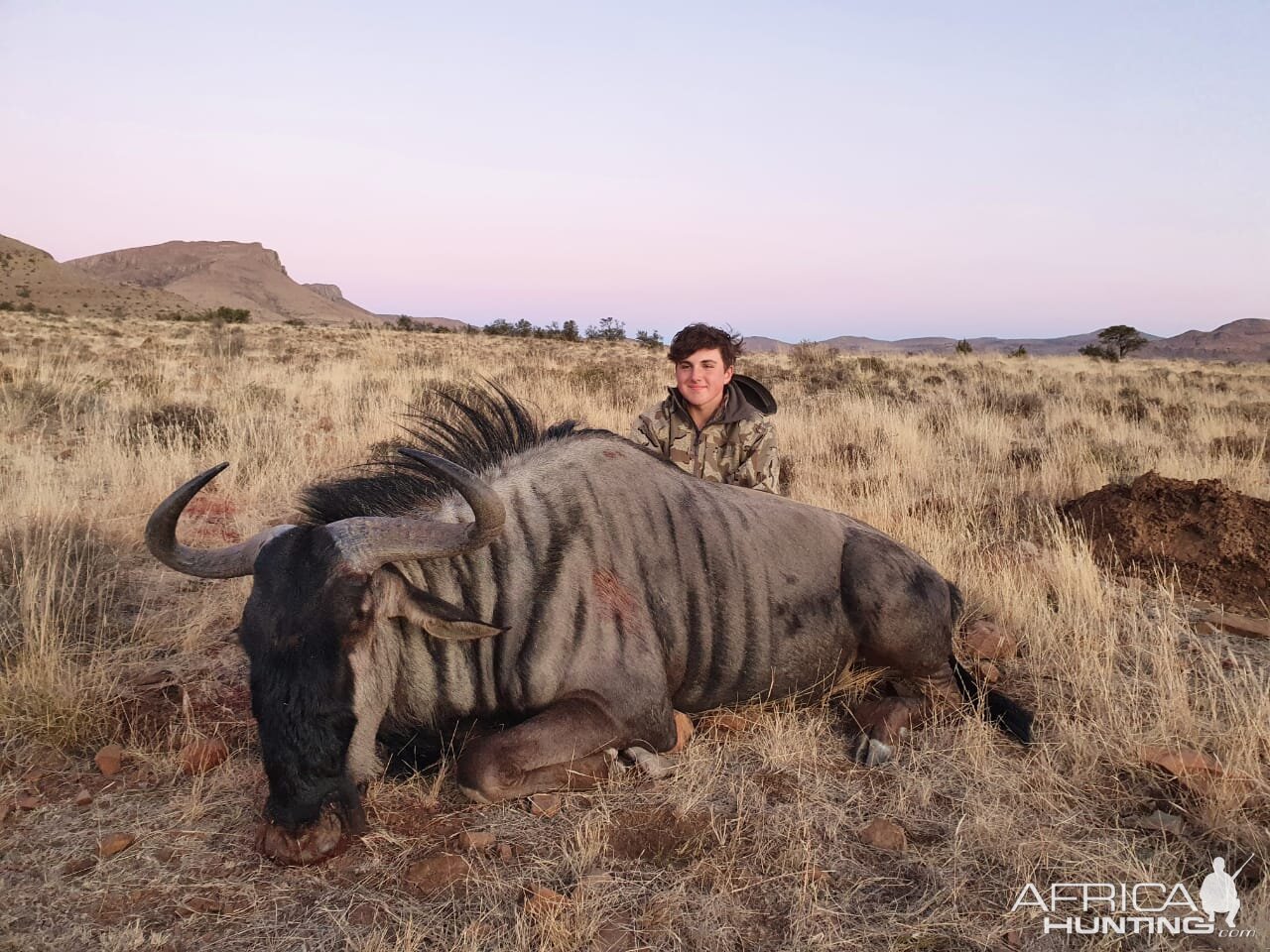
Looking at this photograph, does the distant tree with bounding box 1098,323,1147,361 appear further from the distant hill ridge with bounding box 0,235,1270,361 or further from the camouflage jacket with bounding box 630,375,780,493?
the camouflage jacket with bounding box 630,375,780,493

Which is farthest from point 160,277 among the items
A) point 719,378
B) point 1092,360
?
point 719,378

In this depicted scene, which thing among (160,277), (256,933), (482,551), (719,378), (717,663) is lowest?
(256,933)

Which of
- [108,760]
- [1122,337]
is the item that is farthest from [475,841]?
[1122,337]

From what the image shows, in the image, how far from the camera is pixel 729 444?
4973 millimetres

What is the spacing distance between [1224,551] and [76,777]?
617 centimetres

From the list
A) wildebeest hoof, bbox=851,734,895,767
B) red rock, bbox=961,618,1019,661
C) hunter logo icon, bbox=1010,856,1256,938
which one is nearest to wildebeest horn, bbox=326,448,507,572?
wildebeest hoof, bbox=851,734,895,767

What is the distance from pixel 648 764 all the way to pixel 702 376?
7.85ft

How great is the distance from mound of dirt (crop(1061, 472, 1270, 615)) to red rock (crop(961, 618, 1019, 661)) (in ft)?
5.18

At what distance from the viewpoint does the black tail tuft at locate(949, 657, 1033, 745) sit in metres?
3.33

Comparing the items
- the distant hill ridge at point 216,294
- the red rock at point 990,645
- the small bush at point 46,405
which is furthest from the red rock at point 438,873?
the distant hill ridge at point 216,294

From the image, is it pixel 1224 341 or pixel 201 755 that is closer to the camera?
pixel 201 755

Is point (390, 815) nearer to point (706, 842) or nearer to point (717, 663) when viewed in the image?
point (706, 842)

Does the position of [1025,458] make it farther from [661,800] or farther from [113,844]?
[113,844]

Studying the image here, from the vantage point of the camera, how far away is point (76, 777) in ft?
9.70
